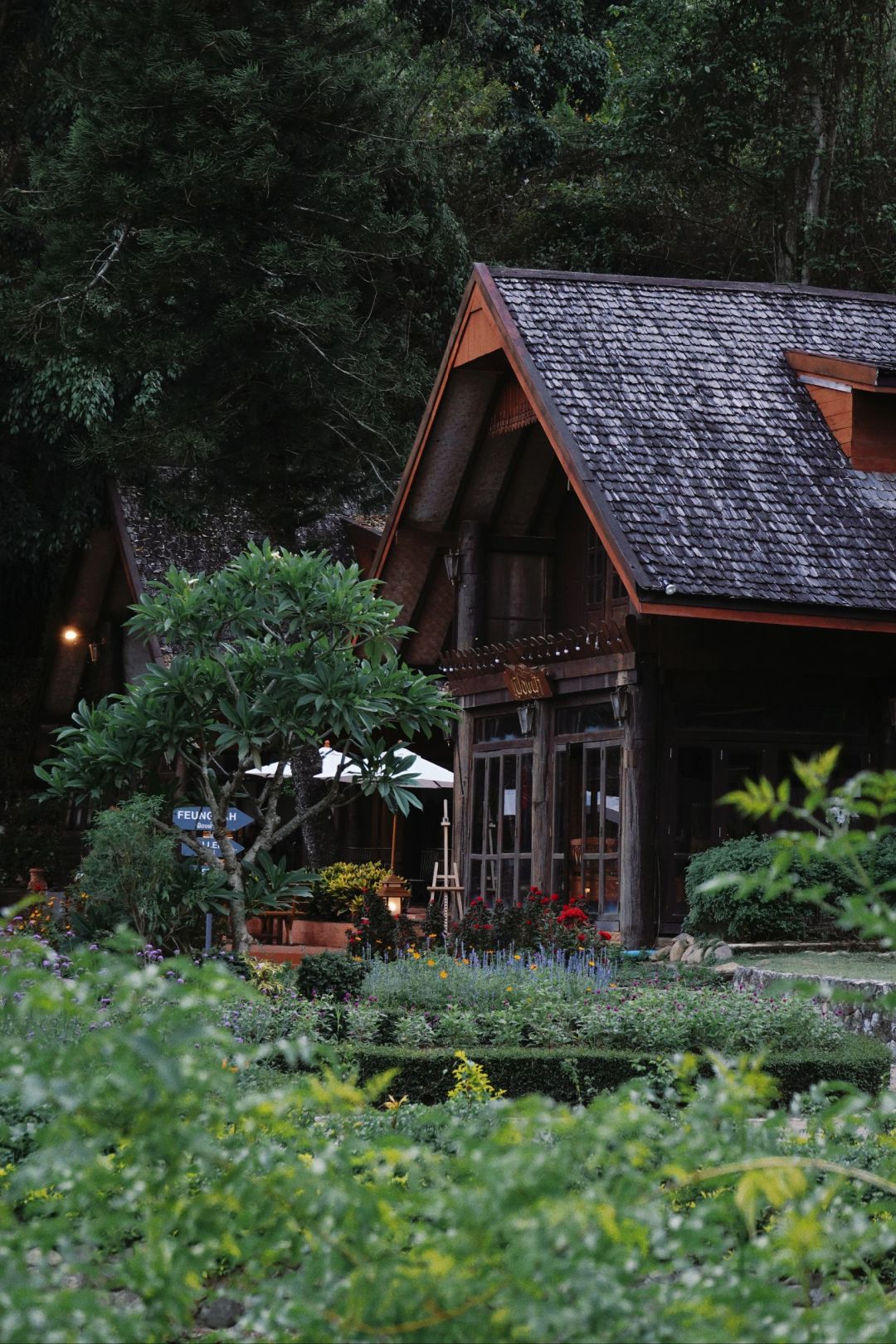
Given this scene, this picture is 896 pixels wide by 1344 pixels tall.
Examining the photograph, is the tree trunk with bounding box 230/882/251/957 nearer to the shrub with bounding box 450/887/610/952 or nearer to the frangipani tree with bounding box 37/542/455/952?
the frangipani tree with bounding box 37/542/455/952

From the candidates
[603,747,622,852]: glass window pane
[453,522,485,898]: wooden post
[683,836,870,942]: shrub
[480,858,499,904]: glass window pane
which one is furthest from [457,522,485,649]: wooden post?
[683,836,870,942]: shrub

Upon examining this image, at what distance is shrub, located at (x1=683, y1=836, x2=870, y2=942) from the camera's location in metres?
14.9

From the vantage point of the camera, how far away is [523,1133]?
337cm

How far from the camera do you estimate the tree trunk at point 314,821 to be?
926 inches

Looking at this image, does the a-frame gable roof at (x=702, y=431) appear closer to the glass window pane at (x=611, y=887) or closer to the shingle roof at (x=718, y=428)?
the shingle roof at (x=718, y=428)

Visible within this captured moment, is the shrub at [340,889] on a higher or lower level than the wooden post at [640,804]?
lower

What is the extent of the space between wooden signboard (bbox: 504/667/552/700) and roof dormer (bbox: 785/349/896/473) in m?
4.04

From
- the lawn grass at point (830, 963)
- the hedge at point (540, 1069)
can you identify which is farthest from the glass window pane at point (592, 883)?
the hedge at point (540, 1069)

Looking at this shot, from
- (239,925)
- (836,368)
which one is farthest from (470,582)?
(239,925)

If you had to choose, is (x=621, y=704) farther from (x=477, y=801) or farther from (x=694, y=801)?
(x=477, y=801)

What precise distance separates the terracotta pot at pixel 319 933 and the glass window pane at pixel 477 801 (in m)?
1.84

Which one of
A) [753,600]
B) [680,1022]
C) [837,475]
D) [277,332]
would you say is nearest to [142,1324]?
[680,1022]

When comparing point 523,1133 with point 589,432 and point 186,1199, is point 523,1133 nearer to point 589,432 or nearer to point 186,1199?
point 186,1199

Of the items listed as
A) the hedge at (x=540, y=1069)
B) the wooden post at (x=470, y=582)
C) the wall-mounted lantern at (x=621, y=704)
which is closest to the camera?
the hedge at (x=540, y=1069)
